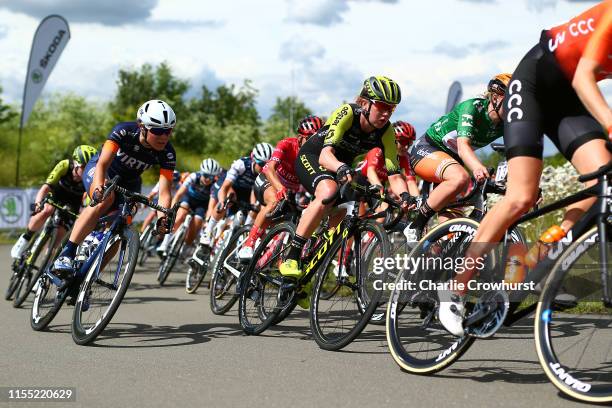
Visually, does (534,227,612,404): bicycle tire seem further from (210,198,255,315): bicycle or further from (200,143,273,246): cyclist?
(200,143,273,246): cyclist

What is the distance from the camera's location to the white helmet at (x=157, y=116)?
24.1ft

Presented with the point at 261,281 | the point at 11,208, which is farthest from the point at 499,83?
the point at 11,208

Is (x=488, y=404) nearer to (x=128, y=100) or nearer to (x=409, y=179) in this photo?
(x=409, y=179)

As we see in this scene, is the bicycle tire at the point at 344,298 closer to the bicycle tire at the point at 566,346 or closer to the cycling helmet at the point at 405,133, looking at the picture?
the bicycle tire at the point at 566,346

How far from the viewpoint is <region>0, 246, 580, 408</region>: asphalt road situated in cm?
451

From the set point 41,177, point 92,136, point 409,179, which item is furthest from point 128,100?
point 409,179

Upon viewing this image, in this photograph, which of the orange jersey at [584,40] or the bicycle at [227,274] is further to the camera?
the bicycle at [227,274]

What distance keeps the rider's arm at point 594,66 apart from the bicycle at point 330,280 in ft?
6.86

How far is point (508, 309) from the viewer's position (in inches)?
178

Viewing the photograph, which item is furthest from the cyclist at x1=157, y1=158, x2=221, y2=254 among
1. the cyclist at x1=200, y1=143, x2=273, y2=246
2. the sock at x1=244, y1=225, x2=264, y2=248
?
the sock at x1=244, y1=225, x2=264, y2=248

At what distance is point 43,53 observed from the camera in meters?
25.9

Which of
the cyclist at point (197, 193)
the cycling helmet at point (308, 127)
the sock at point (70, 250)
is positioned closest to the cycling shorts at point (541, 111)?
the sock at point (70, 250)

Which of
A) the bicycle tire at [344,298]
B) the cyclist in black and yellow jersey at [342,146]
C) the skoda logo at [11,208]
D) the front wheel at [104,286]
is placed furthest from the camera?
the skoda logo at [11,208]

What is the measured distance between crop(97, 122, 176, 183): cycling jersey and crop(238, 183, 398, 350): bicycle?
1439 millimetres
